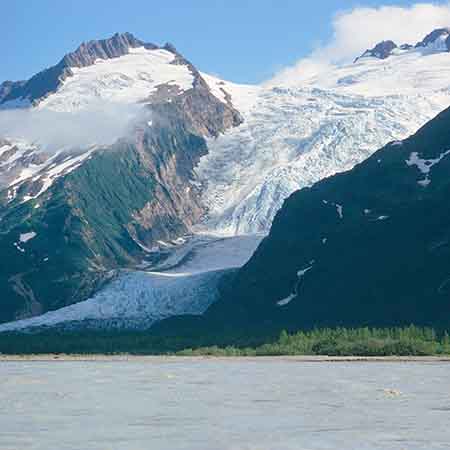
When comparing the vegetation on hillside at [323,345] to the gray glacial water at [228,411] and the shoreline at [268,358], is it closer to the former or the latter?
the shoreline at [268,358]

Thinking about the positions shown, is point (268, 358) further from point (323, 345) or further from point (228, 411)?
point (228, 411)

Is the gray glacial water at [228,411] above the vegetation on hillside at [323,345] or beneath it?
above

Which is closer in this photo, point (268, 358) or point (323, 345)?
point (268, 358)

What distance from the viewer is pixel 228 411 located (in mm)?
68688

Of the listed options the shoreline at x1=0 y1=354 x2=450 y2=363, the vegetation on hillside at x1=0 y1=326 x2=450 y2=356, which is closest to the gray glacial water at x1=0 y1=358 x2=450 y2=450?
the shoreline at x1=0 y1=354 x2=450 y2=363

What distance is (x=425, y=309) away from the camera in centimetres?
19375

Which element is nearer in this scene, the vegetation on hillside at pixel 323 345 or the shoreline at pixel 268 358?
the shoreline at pixel 268 358

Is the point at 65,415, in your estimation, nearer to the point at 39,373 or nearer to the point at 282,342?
the point at 39,373

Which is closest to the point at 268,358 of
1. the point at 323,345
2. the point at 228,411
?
the point at 323,345

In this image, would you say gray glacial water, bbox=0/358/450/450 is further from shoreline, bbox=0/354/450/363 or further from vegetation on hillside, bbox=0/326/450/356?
vegetation on hillside, bbox=0/326/450/356

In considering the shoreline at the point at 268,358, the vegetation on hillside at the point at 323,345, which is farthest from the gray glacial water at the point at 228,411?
the vegetation on hillside at the point at 323,345

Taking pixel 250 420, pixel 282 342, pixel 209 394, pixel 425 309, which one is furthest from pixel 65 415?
pixel 425 309

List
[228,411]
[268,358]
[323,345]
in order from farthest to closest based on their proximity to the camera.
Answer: [323,345] → [268,358] → [228,411]

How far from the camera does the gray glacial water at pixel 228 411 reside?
54500mm
